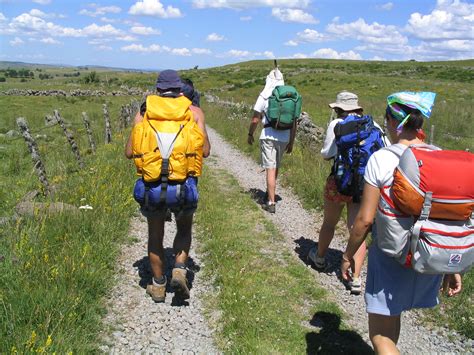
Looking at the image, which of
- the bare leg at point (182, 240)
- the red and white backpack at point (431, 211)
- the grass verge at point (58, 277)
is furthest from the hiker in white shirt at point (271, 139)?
the red and white backpack at point (431, 211)

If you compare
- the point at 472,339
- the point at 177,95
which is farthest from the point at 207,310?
the point at 472,339

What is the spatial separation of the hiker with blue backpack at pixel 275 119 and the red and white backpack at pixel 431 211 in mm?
4426

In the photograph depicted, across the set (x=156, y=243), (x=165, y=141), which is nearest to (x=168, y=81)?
(x=165, y=141)

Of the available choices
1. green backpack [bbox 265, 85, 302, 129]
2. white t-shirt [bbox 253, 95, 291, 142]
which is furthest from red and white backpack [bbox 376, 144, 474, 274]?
white t-shirt [bbox 253, 95, 291, 142]

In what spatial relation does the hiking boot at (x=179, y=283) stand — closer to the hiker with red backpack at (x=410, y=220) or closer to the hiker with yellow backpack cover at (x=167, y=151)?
the hiker with yellow backpack cover at (x=167, y=151)

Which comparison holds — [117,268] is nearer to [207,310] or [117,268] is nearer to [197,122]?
[207,310]

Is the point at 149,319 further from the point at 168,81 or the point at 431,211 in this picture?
the point at 431,211

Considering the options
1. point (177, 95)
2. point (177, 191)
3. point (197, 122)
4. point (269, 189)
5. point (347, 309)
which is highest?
point (177, 95)

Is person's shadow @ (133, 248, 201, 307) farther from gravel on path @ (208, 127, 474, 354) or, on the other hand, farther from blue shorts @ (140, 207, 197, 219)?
gravel on path @ (208, 127, 474, 354)

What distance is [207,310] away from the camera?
4211mm

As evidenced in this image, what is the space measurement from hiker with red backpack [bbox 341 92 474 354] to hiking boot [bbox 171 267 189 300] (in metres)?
1.86

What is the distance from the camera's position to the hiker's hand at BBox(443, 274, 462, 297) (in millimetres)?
2793

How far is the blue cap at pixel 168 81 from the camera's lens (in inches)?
153

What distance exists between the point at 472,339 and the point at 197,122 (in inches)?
131
